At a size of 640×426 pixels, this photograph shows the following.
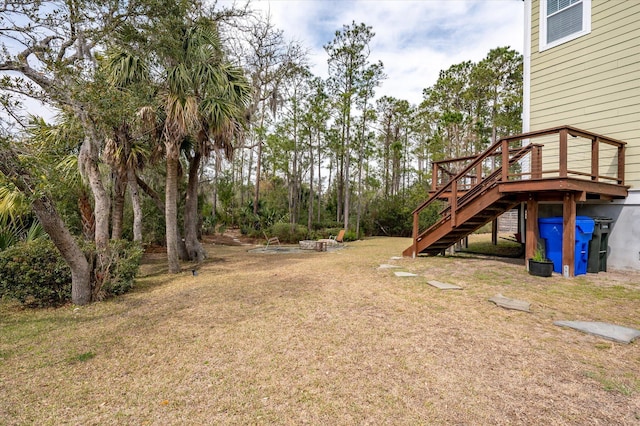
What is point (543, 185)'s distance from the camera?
5766 millimetres

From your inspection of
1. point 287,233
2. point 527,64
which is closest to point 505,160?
point 527,64

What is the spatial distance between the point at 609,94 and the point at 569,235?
335 centimetres

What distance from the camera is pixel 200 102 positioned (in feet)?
24.9

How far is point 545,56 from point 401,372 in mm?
8701

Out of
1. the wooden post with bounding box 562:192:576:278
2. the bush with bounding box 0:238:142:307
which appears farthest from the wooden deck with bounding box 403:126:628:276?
the bush with bounding box 0:238:142:307

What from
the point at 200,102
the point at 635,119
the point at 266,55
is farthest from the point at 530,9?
the point at 266,55

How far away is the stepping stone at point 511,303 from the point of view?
4078 mm

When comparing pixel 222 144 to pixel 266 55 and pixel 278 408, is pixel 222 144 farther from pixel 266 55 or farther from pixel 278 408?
pixel 266 55

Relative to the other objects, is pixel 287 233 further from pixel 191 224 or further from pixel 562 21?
pixel 562 21

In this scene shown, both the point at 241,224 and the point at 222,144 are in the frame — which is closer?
the point at 222,144

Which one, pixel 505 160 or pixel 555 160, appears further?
pixel 555 160

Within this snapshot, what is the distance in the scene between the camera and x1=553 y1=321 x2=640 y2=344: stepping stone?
311 centimetres

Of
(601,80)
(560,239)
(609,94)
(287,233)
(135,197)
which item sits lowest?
(287,233)

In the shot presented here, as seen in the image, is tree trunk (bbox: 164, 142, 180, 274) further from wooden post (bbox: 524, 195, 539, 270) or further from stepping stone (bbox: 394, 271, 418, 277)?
wooden post (bbox: 524, 195, 539, 270)
